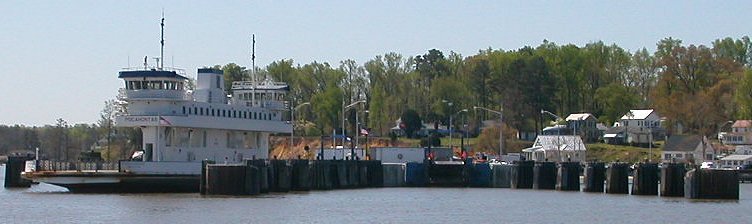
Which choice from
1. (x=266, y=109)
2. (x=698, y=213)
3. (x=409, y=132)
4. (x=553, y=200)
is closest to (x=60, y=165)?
(x=266, y=109)

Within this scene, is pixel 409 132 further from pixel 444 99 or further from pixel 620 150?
pixel 620 150

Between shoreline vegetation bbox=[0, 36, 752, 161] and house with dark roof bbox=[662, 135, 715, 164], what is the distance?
284 cm

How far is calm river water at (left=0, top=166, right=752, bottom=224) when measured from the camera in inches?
2447

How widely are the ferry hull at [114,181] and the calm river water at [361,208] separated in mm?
841

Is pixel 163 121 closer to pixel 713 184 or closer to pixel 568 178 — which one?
pixel 568 178

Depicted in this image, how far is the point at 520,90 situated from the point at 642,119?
1374 cm

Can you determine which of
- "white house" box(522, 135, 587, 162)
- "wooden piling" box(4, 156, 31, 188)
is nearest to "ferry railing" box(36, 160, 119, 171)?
"wooden piling" box(4, 156, 31, 188)

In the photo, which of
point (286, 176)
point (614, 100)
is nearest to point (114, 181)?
point (286, 176)

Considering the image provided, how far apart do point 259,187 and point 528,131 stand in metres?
94.3

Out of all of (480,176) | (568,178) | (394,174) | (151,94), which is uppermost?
(151,94)

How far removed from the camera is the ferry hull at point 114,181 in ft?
254

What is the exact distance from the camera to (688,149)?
149 metres

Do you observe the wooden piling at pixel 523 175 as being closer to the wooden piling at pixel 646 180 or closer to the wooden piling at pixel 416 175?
the wooden piling at pixel 416 175

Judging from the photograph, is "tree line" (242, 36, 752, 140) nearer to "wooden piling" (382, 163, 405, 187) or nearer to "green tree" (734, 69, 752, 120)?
"green tree" (734, 69, 752, 120)
